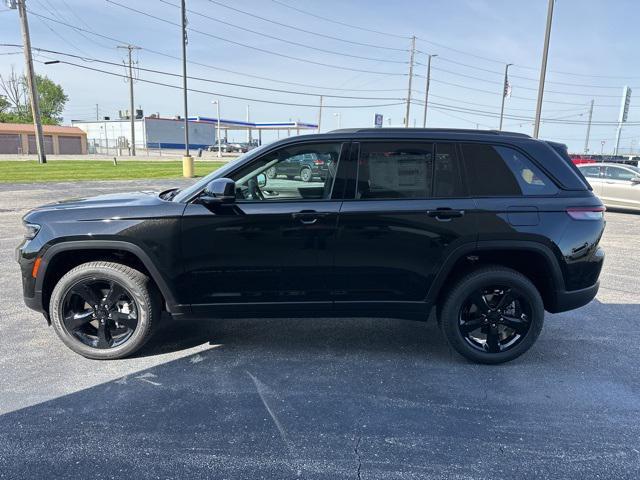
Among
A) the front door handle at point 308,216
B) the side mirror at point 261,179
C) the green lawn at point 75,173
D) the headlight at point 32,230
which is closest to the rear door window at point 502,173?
the front door handle at point 308,216

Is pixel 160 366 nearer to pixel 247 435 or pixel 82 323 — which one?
pixel 82 323

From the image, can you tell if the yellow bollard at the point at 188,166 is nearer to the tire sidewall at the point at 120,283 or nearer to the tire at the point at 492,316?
the tire sidewall at the point at 120,283

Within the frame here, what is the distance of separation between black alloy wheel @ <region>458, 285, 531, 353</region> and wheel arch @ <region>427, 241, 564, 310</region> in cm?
22

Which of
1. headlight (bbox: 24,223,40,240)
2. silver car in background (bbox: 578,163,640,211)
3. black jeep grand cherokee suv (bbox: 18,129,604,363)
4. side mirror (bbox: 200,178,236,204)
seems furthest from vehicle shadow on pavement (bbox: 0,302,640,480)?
silver car in background (bbox: 578,163,640,211)

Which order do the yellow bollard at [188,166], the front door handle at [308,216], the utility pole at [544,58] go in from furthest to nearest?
the yellow bollard at [188,166] < the utility pole at [544,58] < the front door handle at [308,216]

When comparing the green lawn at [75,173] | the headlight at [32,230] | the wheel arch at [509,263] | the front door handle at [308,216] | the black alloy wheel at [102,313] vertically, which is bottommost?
the green lawn at [75,173]

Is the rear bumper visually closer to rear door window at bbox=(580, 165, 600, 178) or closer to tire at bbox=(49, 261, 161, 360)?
tire at bbox=(49, 261, 161, 360)

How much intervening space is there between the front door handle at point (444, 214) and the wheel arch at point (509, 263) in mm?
258

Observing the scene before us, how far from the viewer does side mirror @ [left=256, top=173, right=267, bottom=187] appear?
146 inches

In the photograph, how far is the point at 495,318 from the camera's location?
375 centimetres

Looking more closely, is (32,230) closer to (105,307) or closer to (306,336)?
(105,307)

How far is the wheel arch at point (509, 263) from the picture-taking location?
11.8ft

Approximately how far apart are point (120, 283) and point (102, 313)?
35 cm

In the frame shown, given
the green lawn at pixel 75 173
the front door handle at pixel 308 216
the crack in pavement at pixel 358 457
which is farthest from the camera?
the green lawn at pixel 75 173
